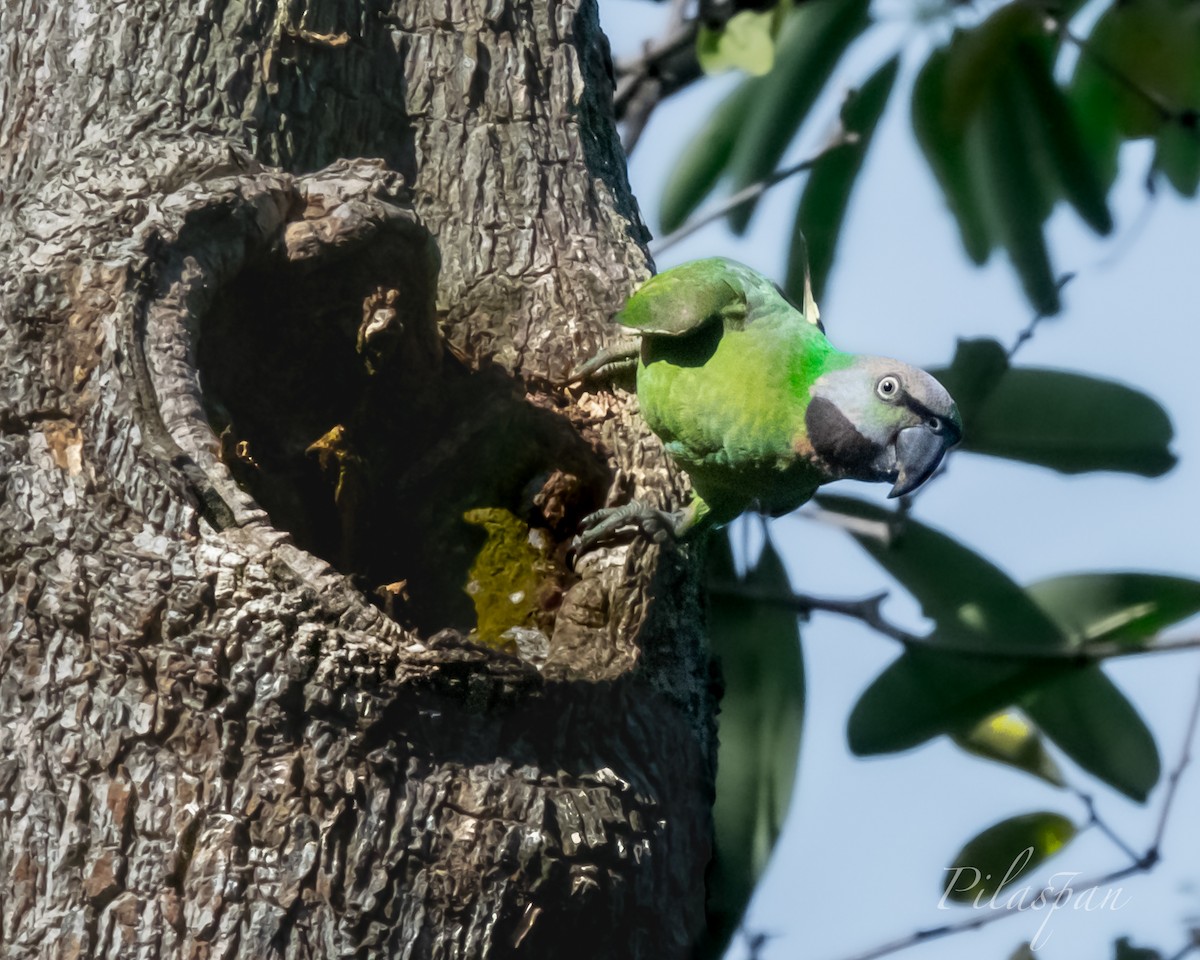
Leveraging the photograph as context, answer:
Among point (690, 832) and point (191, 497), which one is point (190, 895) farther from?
point (690, 832)

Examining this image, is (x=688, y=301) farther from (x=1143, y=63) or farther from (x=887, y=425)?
(x=1143, y=63)

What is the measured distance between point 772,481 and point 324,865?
1.50 meters

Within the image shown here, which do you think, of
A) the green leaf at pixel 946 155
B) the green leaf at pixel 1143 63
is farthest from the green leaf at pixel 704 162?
the green leaf at pixel 1143 63

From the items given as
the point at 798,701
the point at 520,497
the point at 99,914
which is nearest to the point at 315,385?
the point at 520,497

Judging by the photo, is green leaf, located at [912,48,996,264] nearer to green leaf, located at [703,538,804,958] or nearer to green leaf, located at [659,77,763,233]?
green leaf, located at [659,77,763,233]

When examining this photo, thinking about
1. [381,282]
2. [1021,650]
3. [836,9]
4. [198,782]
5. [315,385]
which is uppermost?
[836,9]

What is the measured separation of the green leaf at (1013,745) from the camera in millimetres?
3609

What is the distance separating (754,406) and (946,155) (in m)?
1.55

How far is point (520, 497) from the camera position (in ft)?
9.81

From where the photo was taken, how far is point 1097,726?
3320 mm

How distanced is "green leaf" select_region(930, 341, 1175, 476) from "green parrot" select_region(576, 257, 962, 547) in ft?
1.86

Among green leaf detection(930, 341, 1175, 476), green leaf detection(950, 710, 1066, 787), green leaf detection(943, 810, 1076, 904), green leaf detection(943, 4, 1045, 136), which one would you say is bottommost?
green leaf detection(943, 810, 1076, 904)

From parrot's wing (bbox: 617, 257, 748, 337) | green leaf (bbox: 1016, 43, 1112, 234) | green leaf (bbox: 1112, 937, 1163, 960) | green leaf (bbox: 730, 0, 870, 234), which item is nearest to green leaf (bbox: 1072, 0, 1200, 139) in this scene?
green leaf (bbox: 1016, 43, 1112, 234)

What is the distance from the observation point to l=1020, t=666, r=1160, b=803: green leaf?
10.8 feet
